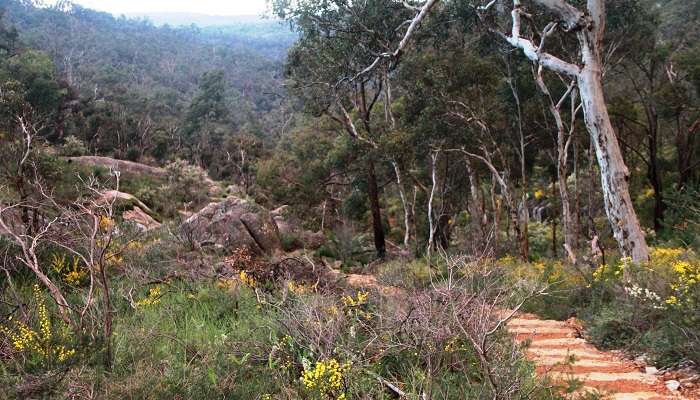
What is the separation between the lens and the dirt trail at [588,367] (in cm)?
399

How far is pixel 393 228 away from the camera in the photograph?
24.4 meters

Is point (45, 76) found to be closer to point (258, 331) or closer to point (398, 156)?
point (398, 156)

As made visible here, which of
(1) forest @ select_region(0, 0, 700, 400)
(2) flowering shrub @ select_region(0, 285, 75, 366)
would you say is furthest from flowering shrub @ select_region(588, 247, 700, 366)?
(2) flowering shrub @ select_region(0, 285, 75, 366)

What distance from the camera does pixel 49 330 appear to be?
11.5 ft

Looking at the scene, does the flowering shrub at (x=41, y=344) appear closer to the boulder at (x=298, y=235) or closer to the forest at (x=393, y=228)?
the forest at (x=393, y=228)

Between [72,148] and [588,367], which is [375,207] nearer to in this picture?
[588,367]

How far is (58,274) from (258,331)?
9.48ft

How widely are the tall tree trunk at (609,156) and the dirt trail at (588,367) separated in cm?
184

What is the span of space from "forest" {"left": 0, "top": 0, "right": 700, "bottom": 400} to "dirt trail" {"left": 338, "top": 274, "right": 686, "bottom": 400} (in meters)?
0.03

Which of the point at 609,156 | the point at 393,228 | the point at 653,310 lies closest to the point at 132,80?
the point at 393,228

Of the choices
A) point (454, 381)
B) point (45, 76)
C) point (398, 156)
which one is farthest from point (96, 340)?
point (45, 76)

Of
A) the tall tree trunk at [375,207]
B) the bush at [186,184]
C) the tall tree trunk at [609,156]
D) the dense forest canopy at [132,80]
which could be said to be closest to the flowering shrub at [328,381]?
the tall tree trunk at [609,156]

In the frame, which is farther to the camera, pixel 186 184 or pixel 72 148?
pixel 186 184

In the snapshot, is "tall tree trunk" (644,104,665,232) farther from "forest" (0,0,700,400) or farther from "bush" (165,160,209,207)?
"bush" (165,160,209,207)
